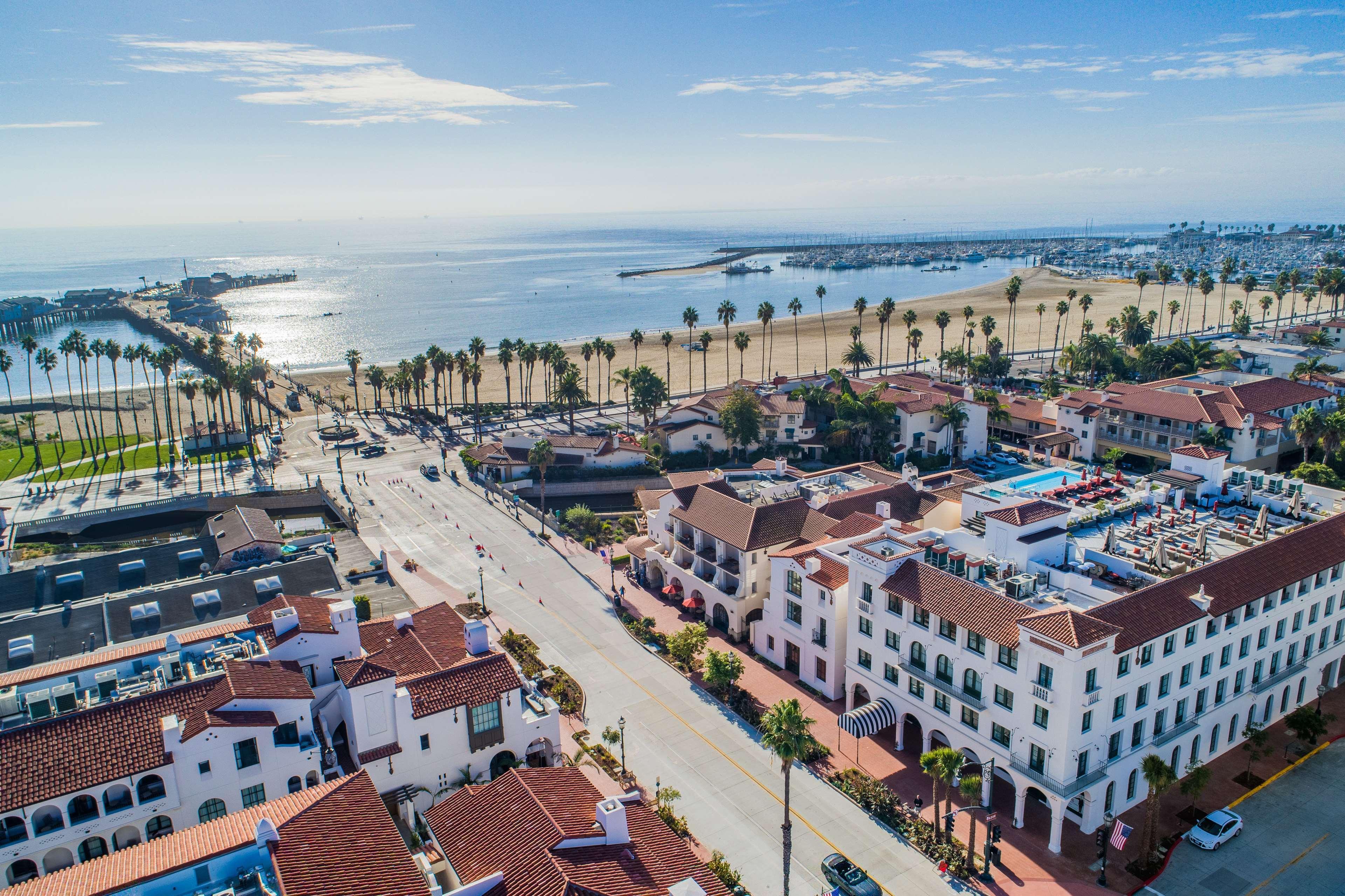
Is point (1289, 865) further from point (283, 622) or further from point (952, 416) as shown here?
point (952, 416)

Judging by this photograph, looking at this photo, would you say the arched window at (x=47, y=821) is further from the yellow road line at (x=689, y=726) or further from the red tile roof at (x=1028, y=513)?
the red tile roof at (x=1028, y=513)

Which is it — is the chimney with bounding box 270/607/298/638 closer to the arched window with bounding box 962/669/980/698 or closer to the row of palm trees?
the arched window with bounding box 962/669/980/698

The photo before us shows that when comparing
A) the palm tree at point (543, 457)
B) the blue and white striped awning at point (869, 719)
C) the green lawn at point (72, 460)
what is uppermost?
the palm tree at point (543, 457)

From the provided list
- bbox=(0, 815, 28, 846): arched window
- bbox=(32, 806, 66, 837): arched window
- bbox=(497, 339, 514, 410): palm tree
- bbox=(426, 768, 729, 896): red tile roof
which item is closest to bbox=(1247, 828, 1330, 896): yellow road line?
bbox=(426, 768, 729, 896): red tile roof

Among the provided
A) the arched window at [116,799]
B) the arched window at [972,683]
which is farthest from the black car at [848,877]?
the arched window at [116,799]

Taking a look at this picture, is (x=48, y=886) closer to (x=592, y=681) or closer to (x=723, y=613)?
(x=592, y=681)

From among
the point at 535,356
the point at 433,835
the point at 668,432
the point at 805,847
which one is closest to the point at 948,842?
the point at 805,847
